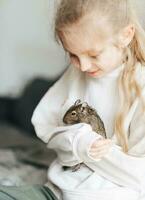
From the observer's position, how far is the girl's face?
1090mm

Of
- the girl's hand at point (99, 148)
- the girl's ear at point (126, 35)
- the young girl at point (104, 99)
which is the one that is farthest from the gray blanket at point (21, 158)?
the girl's ear at point (126, 35)

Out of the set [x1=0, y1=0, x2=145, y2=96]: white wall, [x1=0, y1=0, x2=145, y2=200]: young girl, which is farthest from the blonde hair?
[x1=0, y1=0, x2=145, y2=96]: white wall

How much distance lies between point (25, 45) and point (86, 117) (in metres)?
1.04

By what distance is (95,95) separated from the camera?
123 cm

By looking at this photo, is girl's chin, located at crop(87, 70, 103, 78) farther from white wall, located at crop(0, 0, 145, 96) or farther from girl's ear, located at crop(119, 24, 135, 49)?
white wall, located at crop(0, 0, 145, 96)

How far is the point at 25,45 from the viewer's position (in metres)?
2.17

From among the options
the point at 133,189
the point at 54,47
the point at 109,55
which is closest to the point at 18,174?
the point at 133,189

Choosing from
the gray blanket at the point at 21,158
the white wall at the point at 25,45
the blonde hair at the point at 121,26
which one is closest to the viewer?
the blonde hair at the point at 121,26

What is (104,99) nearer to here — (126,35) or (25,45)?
(126,35)

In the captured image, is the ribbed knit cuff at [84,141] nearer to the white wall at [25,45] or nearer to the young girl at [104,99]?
the young girl at [104,99]

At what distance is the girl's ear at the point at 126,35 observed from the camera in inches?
44.3

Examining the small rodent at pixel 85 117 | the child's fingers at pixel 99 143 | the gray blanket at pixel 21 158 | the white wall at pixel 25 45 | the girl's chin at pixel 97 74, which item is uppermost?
the girl's chin at pixel 97 74

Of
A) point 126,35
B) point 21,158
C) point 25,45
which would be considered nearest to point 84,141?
point 126,35

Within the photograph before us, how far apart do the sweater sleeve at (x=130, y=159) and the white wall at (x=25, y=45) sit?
37.5 inches
